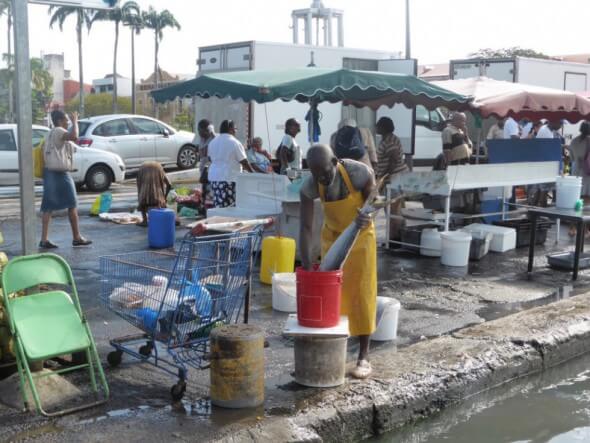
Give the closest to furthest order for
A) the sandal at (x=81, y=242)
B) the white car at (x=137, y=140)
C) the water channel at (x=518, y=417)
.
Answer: the water channel at (x=518, y=417) < the sandal at (x=81, y=242) < the white car at (x=137, y=140)

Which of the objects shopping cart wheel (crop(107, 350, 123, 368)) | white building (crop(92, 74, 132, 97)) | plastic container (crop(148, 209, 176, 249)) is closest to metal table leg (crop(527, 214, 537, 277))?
plastic container (crop(148, 209, 176, 249))

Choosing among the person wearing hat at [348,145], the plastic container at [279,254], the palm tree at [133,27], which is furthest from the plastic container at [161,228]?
the palm tree at [133,27]

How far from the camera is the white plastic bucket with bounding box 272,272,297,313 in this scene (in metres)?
7.40

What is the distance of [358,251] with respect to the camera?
5359 millimetres

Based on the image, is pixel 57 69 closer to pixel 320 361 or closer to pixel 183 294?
pixel 183 294

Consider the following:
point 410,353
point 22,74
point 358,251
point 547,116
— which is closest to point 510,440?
point 410,353

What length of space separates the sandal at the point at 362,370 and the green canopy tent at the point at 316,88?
15.1ft

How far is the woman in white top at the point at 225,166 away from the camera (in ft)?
35.3

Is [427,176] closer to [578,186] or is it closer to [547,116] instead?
[578,186]

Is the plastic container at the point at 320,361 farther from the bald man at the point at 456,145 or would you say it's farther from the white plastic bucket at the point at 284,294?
the bald man at the point at 456,145

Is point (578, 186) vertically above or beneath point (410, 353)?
above

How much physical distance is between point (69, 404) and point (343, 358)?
187 centimetres

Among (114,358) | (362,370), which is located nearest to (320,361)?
(362,370)

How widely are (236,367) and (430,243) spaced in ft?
20.3
